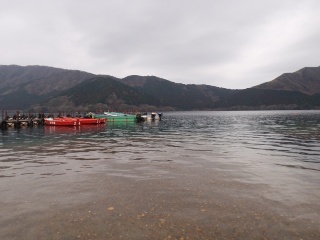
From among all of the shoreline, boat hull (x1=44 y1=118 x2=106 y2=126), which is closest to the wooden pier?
boat hull (x1=44 y1=118 x2=106 y2=126)

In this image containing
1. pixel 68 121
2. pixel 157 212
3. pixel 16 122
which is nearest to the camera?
pixel 157 212

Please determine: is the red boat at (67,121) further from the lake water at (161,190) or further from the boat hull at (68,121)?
the lake water at (161,190)

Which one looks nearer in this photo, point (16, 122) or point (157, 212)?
point (157, 212)

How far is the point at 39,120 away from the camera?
63312 mm

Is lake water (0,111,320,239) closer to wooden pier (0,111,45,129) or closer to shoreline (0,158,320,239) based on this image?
shoreline (0,158,320,239)

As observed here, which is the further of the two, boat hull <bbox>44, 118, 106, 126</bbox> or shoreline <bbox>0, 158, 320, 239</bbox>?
boat hull <bbox>44, 118, 106, 126</bbox>

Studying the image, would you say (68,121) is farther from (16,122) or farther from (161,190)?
(161,190)

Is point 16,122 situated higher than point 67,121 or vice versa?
point 67,121

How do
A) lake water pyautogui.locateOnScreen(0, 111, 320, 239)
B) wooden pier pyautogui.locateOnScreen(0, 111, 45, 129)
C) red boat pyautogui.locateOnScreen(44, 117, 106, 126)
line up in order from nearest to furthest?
lake water pyautogui.locateOnScreen(0, 111, 320, 239) < wooden pier pyautogui.locateOnScreen(0, 111, 45, 129) < red boat pyautogui.locateOnScreen(44, 117, 106, 126)

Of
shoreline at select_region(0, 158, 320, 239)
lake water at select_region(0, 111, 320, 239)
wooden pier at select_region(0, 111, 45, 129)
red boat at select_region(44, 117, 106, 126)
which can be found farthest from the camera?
red boat at select_region(44, 117, 106, 126)

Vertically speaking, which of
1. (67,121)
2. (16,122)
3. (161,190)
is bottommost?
(161,190)

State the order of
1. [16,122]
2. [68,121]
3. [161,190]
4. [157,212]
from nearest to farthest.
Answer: [157,212]
[161,190]
[16,122]
[68,121]

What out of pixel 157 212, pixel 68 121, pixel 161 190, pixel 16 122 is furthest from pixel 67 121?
pixel 157 212

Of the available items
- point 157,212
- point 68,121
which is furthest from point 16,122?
point 157,212
